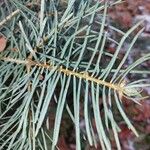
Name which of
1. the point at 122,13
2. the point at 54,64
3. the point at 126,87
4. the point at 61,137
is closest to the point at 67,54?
the point at 54,64

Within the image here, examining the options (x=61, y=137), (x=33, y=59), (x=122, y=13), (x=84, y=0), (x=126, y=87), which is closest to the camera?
A: (x=126, y=87)

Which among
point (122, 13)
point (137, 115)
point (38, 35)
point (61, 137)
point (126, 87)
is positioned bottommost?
point (126, 87)

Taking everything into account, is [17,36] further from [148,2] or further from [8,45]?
[148,2]

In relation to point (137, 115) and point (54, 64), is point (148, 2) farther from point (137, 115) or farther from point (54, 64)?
point (54, 64)

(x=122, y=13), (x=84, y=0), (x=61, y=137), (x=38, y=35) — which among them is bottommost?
(x=38, y=35)

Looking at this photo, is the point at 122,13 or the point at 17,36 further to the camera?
the point at 122,13

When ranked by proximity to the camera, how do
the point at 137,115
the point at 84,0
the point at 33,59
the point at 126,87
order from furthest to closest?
the point at 137,115 < the point at 84,0 < the point at 33,59 < the point at 126,87

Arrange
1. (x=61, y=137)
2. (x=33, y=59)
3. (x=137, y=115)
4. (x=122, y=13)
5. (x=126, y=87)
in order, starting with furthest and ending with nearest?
(x=122, y=13) < (x=137, y=115) < (x=61, y=137) < (x=33, y=59) < (x=126, y=87)

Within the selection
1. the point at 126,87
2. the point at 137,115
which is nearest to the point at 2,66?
the point at 126,87

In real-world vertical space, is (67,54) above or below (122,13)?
below
